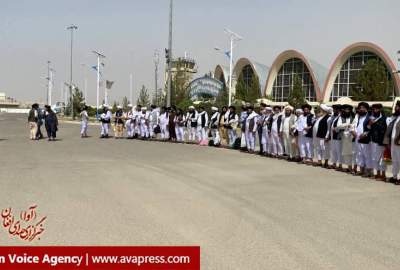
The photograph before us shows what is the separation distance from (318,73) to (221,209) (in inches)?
2088

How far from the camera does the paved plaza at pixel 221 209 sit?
17.8 feet

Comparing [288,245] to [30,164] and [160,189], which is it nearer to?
[160,189]

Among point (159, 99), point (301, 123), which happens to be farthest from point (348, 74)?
point (301, 123)

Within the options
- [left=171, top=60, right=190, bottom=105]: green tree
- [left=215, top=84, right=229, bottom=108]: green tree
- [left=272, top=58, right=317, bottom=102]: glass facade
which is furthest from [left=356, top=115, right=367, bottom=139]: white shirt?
[left=272, top=58, right=317, bottom=102]: glass facade

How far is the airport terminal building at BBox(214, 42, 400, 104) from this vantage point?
50275 millimetres

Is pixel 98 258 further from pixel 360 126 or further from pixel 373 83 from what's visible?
pixel 373 83

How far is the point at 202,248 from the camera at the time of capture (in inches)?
213

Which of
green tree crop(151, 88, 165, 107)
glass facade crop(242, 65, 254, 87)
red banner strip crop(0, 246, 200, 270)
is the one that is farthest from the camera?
glass facade crop(242, 65, 254, 87)

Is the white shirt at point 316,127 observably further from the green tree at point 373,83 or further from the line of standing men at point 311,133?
the green tree at point 373,83

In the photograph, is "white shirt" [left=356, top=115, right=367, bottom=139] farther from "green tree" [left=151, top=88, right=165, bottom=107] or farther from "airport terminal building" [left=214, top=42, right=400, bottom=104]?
"green tree" [left=151, top=88, right=165, bottom=107]

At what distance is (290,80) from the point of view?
61281 millimetres

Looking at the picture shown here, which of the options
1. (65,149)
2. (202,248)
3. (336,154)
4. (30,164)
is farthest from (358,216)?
(65,149)
